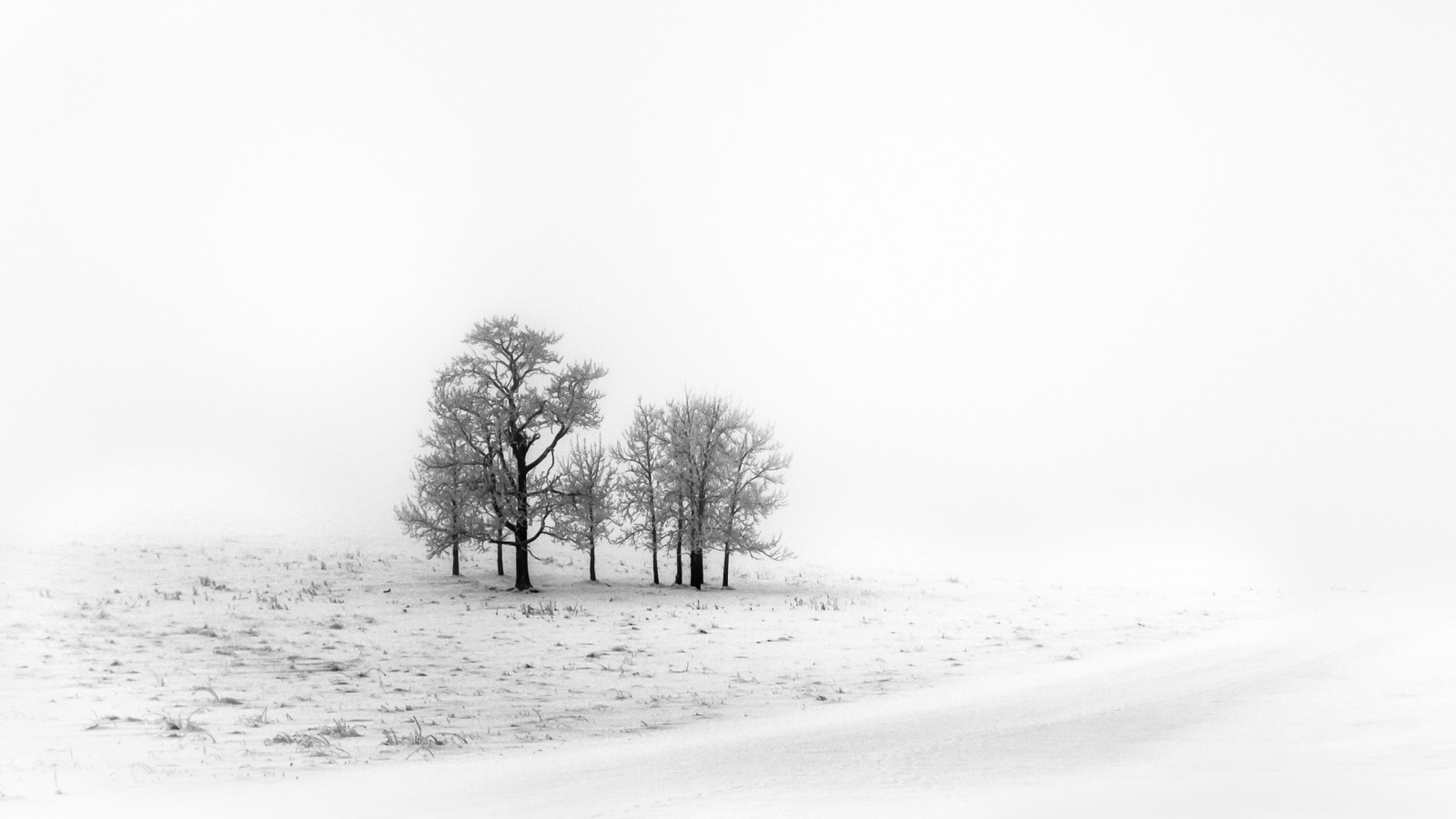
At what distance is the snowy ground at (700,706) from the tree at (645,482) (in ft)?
30.0

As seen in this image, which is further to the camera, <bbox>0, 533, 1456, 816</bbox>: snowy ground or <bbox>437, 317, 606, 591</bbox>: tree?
<bbox>437, 317, 606, 591</bbox>: tree

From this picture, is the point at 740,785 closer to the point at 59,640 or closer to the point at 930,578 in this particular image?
the point at 59,640

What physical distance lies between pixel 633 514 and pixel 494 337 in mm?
9850

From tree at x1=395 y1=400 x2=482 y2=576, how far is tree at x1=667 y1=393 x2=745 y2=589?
8561 millimetres

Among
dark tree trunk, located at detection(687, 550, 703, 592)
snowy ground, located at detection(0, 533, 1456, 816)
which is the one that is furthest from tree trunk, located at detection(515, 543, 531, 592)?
dark tree trunk, located at detection(687, 550, 703, 592)

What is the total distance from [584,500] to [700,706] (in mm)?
21757

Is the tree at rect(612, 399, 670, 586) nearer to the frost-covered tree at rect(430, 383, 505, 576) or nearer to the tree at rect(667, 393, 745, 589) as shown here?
the tree at rect(667, 393, 745, 589)

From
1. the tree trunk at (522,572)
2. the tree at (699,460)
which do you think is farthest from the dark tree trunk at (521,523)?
the tree at (699,460)

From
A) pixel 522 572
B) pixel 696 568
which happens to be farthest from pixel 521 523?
pixel 696 568

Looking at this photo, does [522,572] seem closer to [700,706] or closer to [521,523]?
[521,523]

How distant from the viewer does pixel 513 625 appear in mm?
25219

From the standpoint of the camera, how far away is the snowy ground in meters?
9.17

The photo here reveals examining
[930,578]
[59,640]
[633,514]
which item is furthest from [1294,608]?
[59,640]

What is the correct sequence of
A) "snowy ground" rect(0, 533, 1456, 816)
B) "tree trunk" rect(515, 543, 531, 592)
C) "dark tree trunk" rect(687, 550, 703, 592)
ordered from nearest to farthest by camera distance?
"snowy ground" rect(0, 533, 1456, 816), "tree trunk" rect(515, 543, 531, 592), "dark tree trunk" rect(687, 550, 703, 592)
